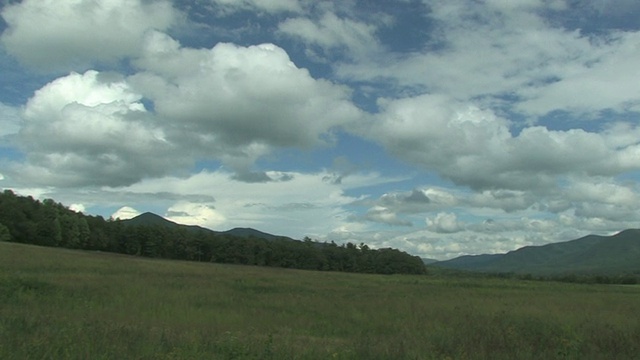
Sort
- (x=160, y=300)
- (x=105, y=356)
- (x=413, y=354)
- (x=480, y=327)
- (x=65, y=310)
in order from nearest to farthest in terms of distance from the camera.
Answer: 1. (x=105, y=356)
2. (x=413, y=354)
3. (x=65, y=310)
4. (x=480, y=327)
5. (x=160, y=300)

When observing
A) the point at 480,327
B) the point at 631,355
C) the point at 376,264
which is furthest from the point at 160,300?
the point at 376,264

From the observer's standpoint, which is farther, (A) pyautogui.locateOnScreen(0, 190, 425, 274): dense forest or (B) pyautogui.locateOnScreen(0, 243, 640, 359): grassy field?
(A) pyautogui.locateOnScreen(0, 190, 425, 274): dense forest

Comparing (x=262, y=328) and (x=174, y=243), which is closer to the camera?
(x=262, y=328)

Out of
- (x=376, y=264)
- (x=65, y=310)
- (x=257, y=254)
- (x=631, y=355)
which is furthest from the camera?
(x=376, y=264)

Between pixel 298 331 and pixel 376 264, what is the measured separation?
139579 mm

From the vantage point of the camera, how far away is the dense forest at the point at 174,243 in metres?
105

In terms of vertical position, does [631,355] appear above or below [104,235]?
below

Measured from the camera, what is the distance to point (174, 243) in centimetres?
13175

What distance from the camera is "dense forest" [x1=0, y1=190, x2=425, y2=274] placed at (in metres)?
105

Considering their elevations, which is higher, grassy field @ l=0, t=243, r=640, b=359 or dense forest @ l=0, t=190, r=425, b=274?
dense forest @ l=0, t=190, r=425, b=274

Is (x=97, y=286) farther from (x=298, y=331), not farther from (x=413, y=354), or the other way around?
(x=413, y=354)

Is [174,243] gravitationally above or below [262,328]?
above

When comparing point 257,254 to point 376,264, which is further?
point 376,264

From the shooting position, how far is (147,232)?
13075 cm
